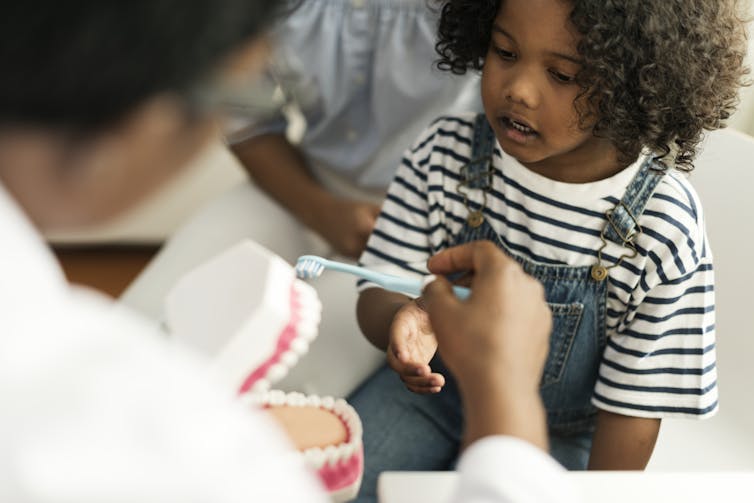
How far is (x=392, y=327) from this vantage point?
0.76 m

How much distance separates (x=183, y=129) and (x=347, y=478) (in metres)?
0.26

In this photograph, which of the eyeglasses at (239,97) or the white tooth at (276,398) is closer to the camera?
the eyeglasses at (239,97)

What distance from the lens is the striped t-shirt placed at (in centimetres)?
77

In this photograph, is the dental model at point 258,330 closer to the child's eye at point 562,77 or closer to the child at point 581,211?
the child at point 581,211

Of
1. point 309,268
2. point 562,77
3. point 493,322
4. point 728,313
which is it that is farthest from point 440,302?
point 728,313

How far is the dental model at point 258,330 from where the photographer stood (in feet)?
1.55

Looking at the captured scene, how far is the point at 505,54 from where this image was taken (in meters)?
0.76

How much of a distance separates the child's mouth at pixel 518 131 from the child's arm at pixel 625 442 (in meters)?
0.27

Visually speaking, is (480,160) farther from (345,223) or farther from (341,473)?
(341,473)

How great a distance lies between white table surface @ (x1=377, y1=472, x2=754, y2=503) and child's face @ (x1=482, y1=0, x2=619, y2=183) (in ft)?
0.98

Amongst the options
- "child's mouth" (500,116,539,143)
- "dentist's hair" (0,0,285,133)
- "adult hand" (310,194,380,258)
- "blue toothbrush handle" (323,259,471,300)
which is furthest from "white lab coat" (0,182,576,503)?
"adult hand" (310,194,380,258)

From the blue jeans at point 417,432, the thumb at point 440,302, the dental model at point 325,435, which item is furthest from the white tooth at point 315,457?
the blue jeans at point 417,432

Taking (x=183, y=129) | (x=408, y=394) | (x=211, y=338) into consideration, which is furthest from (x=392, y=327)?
(x=183, y=129)

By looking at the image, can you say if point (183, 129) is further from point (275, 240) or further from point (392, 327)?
point (275, 240)
